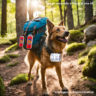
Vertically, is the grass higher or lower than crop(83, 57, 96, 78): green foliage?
higher

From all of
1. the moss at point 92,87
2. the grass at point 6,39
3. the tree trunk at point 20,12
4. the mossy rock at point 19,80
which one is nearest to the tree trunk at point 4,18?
the grass at point 6,39

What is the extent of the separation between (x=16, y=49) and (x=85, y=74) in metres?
7.54

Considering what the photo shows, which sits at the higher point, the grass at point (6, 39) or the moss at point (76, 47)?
Answer: the grass at point (6, 39)

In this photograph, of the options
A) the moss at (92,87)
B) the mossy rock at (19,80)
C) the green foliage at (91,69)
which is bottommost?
the mossy rock at (19,80)

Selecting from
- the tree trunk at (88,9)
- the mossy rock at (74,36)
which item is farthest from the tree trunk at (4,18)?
the tree trunk at (88,9)

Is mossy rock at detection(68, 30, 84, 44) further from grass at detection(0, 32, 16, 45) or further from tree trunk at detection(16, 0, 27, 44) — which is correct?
grass at detection(0, 32, 16, 45)

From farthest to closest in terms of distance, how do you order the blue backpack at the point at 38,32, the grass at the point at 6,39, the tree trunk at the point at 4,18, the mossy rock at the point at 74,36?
1. the tree trunk at the point at 4,18
2. the grass at the point at 6,39
3. the mossy rock at the point at 74,36
4. the blue backpack at the point at 38,32

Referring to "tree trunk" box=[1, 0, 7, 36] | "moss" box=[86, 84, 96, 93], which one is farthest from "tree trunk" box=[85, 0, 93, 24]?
"tree trunk" box=[1, 0, 7, 36]

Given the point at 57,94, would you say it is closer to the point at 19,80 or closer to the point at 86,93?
the point at 86,93

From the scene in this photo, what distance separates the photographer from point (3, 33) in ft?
47.5

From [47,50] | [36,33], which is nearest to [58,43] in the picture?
[47,50]

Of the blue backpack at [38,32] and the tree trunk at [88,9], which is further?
the tree trunk at [88,9]

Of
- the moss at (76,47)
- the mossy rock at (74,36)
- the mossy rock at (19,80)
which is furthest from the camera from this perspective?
the mossy rock at (74,36)

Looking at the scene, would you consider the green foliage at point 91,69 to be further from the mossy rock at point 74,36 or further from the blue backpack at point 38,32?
the mossy rock at point 74,36
